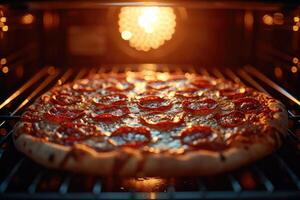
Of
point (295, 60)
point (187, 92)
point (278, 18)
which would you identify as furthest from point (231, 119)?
point (278, 18)

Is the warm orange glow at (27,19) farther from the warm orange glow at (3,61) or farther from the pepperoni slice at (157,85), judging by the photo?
the pepperoni slice at (157,85)

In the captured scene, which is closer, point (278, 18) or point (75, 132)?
point (75, 132)

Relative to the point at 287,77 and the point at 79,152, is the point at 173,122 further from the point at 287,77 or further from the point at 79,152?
the point at 287,77

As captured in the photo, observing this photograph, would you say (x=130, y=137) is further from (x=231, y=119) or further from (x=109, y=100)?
(x=109, y=100)

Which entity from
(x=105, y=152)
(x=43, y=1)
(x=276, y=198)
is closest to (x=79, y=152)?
(x=105, y=152)

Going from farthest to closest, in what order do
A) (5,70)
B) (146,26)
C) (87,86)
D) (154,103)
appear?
(146,26) → (5,70) → (87,86) → (154,103)

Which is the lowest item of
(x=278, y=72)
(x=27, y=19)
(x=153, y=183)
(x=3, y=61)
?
(x=153, y=183)

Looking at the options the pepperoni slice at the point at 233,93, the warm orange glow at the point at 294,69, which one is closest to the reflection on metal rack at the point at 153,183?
the pepperoni slice at the point at 233,93
